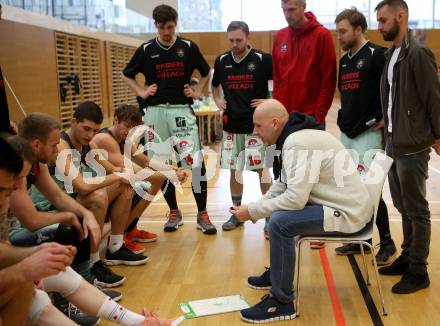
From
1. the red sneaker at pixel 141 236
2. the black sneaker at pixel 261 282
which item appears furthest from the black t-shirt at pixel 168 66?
the black sneaker at pixel 261 282

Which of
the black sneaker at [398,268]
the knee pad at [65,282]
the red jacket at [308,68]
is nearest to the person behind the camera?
the knee pad at [65,282]

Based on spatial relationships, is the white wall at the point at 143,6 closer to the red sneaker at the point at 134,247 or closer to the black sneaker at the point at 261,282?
the red sneaker at the point at 134,247

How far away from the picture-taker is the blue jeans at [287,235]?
269 cm

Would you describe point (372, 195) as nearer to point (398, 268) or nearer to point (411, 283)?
point (411, 283)

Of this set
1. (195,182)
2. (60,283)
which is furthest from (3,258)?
(195,182)

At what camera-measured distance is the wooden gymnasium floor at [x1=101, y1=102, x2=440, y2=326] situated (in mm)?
2803

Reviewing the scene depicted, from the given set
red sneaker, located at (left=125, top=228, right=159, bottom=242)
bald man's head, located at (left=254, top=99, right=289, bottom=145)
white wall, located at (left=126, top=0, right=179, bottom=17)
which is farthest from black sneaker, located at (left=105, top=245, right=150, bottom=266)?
white wall, located at (left=126, top=0, right=179, bottom=17)

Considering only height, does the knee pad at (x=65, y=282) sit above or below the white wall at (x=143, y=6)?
below

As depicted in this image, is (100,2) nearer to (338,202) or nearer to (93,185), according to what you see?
(93,185)

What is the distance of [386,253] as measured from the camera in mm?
3617

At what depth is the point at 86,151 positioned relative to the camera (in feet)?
11.4

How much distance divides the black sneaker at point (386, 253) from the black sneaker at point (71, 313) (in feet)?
6.77

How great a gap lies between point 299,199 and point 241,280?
3.23 ft

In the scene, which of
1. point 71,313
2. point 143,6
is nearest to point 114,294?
point 71,313
